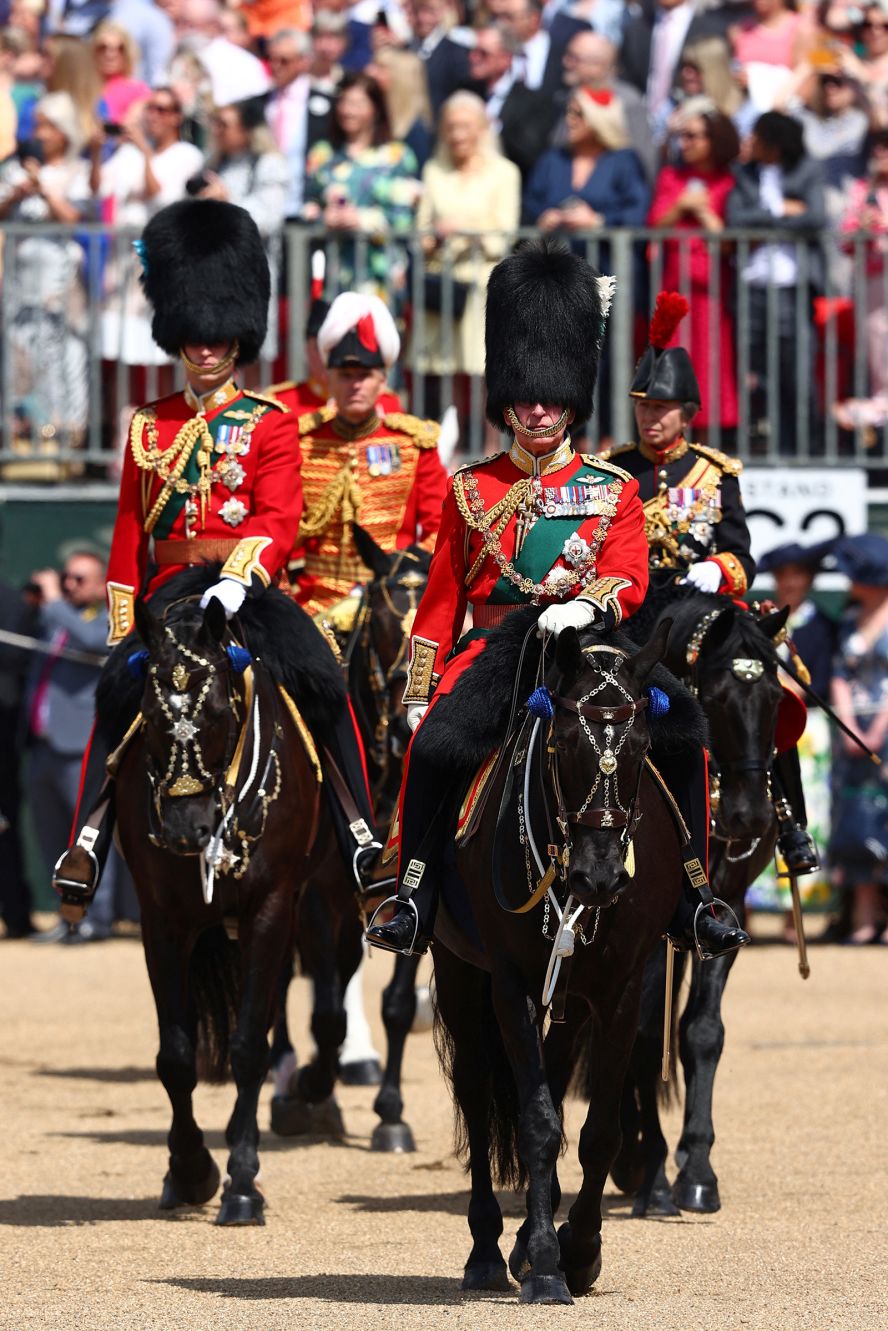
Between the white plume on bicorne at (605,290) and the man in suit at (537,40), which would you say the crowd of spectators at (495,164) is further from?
the white plume on bicorne at (605,290)

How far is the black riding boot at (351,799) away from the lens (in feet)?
28.6

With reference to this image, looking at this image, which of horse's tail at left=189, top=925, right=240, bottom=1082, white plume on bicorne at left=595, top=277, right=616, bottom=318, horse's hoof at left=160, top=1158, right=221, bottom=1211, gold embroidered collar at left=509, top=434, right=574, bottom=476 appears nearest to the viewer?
gold embroidered collar at left=509, top=434, right=574, bottom=476

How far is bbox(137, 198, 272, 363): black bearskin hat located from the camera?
8.96 metres

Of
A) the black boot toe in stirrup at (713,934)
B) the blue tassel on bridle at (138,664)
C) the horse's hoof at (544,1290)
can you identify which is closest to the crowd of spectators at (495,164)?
the blue tassel on bridle at (138,664)

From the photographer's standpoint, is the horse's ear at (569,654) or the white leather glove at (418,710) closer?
the horse's ear at (569,654)

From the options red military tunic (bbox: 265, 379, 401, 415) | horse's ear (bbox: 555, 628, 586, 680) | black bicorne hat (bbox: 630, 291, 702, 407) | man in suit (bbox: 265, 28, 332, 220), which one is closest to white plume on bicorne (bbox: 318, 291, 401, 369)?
red military tunic (bbox: 265, 379, 401, 415)

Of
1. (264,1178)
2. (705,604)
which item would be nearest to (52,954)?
(264,1178)

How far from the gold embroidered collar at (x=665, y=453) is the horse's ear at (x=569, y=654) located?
103 inches

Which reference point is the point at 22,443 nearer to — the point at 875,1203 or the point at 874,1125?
the point at 874,1125

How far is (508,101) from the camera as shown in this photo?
51.8 ft

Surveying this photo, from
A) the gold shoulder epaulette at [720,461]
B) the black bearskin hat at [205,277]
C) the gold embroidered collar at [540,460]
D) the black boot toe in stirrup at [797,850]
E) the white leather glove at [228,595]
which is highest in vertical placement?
the black bearskin hat at [205,277]

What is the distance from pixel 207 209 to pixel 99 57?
7.73 m

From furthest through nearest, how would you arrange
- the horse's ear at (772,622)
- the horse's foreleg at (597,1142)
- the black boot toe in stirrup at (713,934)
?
the horse's ear at (772,622) → the black boot toe in stirrup at (713,934) → the horse's foreleg at (597,1142)

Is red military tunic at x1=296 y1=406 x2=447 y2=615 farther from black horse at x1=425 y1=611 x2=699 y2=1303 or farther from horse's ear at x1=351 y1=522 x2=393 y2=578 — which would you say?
black horse at x1=425 y1=611 x2=699 y2=1303
